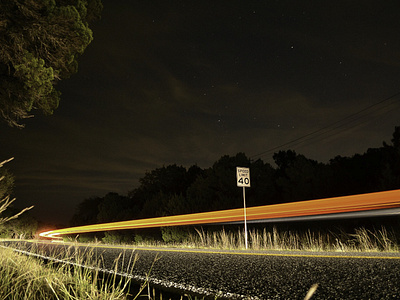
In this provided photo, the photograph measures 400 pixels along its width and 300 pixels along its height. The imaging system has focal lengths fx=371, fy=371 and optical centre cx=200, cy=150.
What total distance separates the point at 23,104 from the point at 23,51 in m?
Result: 2.18

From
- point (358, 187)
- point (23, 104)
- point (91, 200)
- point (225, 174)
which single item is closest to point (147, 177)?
point (91, 200)

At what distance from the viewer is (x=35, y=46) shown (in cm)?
1180

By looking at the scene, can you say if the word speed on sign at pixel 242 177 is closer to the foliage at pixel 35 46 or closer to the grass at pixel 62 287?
the foliage at pixel 35 46

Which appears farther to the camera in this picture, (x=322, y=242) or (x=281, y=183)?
(x=281, y=183)

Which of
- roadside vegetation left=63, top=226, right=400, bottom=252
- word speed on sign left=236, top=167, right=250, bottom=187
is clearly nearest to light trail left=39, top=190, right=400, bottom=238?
roadside vegetation left=63, top=226, right=400, bottom=252

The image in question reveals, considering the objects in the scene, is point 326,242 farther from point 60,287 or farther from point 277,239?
point 60,287

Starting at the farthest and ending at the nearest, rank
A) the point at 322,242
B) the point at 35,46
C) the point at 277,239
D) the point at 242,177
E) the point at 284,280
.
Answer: the point at 277,239, the point at 242,177, the point at 322,242, the point at 35,46, the point at 284,280

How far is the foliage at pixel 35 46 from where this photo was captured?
10.7 metres

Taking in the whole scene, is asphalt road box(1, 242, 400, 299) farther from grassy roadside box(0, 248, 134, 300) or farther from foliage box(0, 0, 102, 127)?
foliage box(0, 0, 102, 127)

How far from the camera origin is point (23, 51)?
436 inches

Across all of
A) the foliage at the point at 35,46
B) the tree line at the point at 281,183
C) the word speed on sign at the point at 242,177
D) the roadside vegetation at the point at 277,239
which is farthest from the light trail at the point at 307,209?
the foliage at the point at 35,46

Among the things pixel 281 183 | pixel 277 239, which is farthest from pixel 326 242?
pixel 281 183

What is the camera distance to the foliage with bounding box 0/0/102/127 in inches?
421

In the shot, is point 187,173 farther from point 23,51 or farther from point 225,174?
point 23,51
